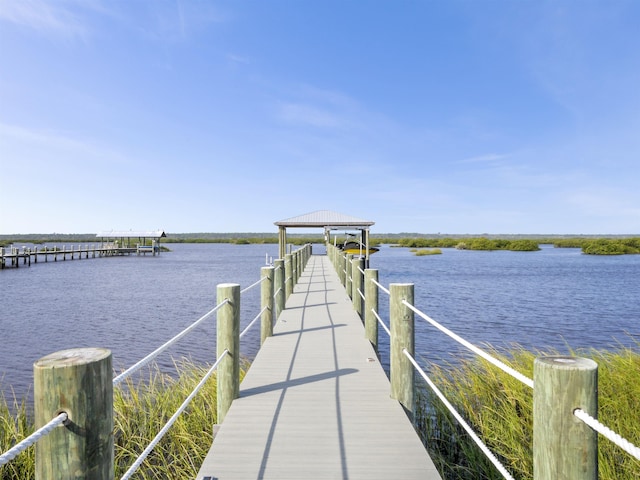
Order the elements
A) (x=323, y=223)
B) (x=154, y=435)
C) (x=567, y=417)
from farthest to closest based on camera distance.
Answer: (x=323, y=223)
(x=154, y=435)
(x=567, y=417)

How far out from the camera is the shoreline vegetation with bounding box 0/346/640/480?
173 inches

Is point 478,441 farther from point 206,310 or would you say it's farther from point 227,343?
point 206,310

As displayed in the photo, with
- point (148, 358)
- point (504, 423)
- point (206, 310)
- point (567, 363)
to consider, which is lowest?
point (206, 310)

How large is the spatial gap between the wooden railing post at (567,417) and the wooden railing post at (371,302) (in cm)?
433

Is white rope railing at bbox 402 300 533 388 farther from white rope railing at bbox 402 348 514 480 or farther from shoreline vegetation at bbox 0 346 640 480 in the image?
shoreline vegetation at bbox 0 346 640 480

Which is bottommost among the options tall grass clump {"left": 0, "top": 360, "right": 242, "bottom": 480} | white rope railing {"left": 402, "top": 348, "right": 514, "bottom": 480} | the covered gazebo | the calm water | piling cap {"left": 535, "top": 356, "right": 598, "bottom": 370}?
the calm water

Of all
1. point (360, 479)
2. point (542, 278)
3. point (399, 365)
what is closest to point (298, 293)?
point (399, 365)

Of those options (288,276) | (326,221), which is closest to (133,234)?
(326,221)

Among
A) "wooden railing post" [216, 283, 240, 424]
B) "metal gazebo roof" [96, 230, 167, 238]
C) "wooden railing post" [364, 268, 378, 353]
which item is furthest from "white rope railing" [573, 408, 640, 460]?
"metal gazebo roof" [96, 230, 167, 238]

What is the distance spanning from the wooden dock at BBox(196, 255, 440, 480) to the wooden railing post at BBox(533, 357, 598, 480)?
59.2 inches

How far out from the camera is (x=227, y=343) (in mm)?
4297

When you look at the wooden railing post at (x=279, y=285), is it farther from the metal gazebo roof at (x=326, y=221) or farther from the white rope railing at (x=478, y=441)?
the metal gazebo roof at (x=326, y=221)

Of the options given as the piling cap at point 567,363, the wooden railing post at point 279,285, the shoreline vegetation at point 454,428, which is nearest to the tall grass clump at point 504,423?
the shoreline vegetation at point 454,428

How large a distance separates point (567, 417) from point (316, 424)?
2.54 m
